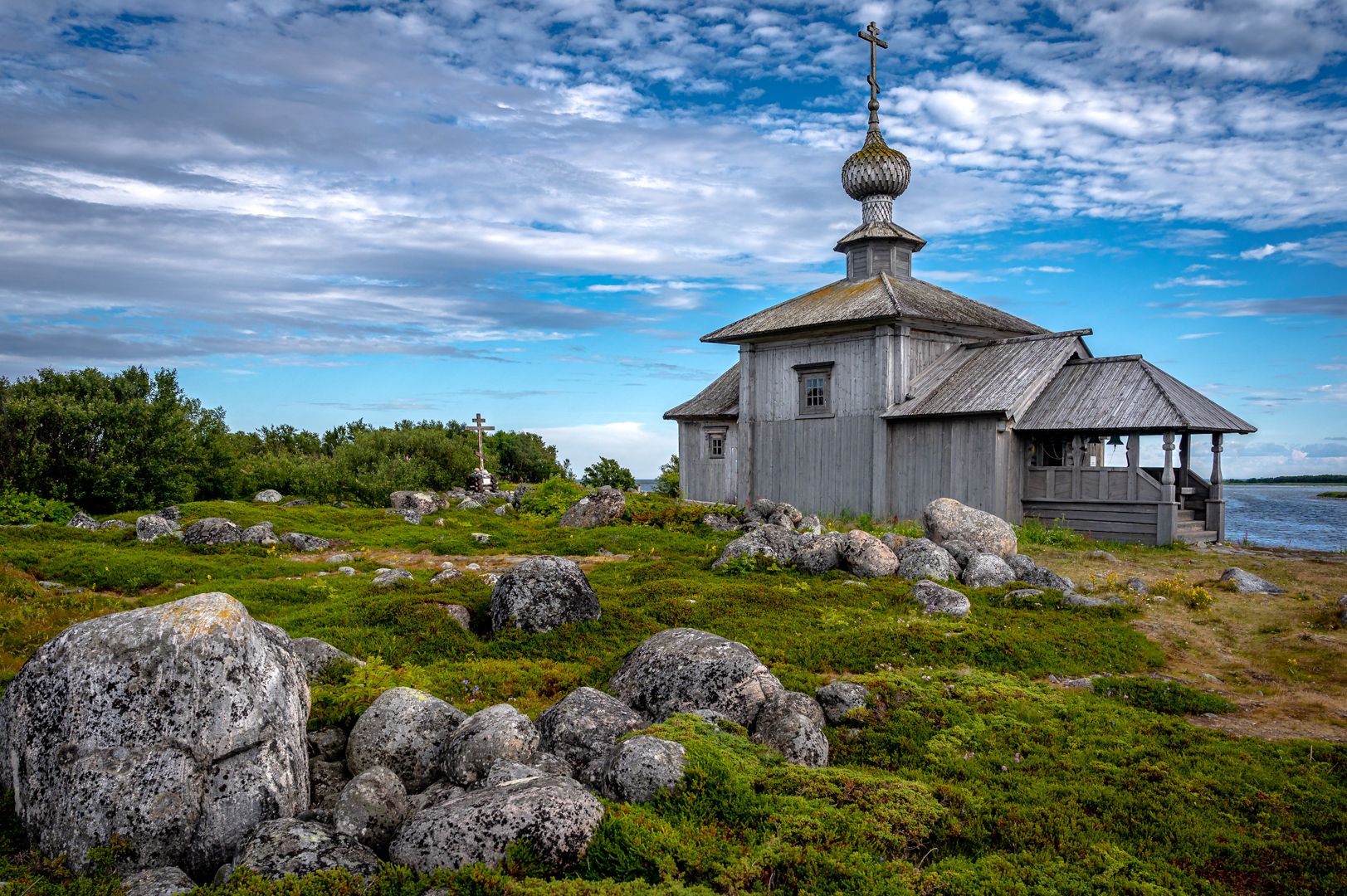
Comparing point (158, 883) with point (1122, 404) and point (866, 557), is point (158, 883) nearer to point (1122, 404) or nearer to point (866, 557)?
point (866, 557)

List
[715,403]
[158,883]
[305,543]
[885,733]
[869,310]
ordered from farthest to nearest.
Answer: [715,403], [869,310], [305,543], [885,733], [158,883]

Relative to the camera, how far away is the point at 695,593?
13797 mm

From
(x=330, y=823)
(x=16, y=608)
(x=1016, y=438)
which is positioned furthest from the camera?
(x=1016, y=438)

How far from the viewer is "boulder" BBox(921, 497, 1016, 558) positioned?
1794 centimetres

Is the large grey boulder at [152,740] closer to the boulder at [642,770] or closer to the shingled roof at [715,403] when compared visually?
the boulder at [642,770]

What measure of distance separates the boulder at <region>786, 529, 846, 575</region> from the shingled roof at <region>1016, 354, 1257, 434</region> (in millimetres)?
9241

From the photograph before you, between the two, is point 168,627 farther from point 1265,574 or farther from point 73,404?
point 73,404

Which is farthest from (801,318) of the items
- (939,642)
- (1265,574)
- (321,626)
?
(321,626)

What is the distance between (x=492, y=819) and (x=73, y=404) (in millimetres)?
25341

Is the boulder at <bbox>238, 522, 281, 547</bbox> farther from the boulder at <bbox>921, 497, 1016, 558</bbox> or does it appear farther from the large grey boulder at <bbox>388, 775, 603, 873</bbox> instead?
the large grey boulder at <bbox>388, 775, 603, 873</bbox>

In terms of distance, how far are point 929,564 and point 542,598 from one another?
24.5 ft

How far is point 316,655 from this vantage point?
8.97 meters

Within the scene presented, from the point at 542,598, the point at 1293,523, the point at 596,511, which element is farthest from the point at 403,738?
the point at 1293,523

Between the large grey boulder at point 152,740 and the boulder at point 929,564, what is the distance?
1143cm
